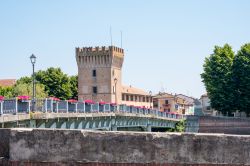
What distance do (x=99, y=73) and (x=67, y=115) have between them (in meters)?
66.8

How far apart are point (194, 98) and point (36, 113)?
134563 mm

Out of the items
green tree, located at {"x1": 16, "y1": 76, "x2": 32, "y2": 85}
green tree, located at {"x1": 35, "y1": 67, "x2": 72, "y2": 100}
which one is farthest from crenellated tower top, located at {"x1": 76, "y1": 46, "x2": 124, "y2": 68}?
green tree, located at {"x1": 16, "y1": 76, "x2": 32, "y2": 85}

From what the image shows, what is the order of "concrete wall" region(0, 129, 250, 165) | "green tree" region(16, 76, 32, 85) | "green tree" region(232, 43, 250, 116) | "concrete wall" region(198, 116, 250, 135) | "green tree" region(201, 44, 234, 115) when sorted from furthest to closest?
"green tree" region(16, 76, 32, 85)
"green tree" region(201, 44, 234, 115)
"green tree" region(232, 43, 250, 116)
"concrete wall" region(198, 116, 250, 135)
"concrete wall" region(0, 129, 250, 165)

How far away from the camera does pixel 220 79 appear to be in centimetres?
6862

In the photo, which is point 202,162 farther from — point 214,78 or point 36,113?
point 214,78

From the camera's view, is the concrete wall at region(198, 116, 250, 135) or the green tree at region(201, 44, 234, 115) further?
the green tree at region(201, 44, 234, 115)

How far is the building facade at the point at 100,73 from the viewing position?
93438mm

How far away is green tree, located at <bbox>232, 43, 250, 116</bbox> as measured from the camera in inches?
2616

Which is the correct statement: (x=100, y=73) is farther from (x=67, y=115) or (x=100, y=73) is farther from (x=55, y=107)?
(x=55, y=107)

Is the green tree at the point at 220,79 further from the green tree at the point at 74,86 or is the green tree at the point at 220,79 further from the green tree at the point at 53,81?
the green tree at the point at 74,86

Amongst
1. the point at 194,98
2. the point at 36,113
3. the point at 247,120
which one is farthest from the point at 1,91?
the point at 194,98

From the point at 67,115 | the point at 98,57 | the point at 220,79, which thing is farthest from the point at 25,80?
the point at 67,115

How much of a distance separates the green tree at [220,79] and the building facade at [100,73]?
2721 centimetres

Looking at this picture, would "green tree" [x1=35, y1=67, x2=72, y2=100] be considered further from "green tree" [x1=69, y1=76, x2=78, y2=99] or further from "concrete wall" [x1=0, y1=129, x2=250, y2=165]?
"concrete wall" [x1=0, y1=129, x2=250, y2=165]
